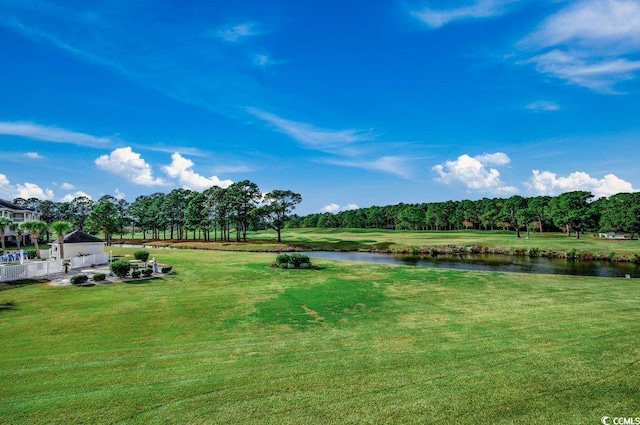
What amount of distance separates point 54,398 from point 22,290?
1664 centimetres

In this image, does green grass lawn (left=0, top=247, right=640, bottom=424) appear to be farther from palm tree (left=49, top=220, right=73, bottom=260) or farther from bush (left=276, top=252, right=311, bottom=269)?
bush (left=276, top=252, right=311, bottom=269)

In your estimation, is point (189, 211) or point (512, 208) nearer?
point (189, 211)

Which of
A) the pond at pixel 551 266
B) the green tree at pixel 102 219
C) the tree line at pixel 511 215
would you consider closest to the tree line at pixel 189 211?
the green tree at pixel 102 219

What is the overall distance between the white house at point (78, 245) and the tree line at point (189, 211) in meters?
43.6

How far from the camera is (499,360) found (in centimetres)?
1047

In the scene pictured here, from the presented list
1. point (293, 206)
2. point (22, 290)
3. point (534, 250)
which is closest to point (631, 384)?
point (22, 290)

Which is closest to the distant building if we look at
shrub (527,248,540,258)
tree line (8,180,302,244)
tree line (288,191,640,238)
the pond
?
tree line (8,180,302,244)

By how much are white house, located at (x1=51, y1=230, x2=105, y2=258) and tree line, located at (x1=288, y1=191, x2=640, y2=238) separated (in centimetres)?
7880

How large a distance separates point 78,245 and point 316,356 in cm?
3370

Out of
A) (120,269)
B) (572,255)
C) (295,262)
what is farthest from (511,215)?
(120,269)

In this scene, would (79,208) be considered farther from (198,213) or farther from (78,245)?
(78,245)

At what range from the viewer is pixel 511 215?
10088 cm

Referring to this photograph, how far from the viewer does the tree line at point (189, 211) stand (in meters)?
77.7

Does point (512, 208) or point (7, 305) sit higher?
point (512, 208)
